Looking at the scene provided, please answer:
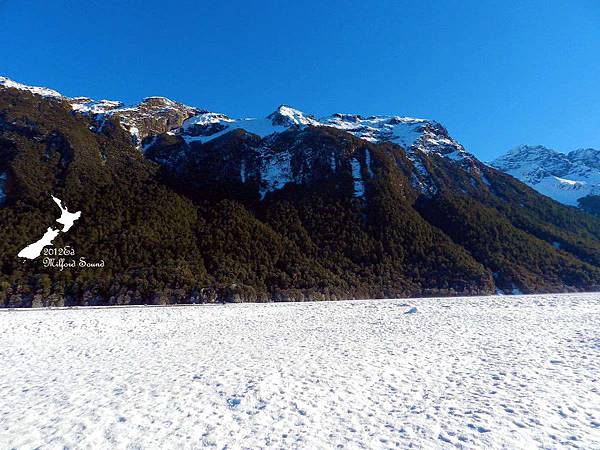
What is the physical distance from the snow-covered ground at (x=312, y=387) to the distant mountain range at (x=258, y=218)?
44.2 metres

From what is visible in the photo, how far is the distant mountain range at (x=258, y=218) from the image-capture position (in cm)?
6644

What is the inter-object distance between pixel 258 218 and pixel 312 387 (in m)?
90.8

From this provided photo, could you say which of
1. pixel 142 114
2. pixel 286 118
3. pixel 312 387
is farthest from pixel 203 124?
pixel 312 387

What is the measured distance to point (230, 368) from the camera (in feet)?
41.5

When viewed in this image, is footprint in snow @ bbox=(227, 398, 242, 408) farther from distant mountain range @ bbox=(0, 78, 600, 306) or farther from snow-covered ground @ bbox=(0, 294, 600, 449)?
distant mountain range @ bbox=(0, 78, 600, 306)

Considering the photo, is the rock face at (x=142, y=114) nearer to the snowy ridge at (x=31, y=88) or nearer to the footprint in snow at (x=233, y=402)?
the snowy ridge at (x=31, y=88)

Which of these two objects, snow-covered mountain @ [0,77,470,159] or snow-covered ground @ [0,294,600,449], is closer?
snow-covered ground @ [0,294,600,449]

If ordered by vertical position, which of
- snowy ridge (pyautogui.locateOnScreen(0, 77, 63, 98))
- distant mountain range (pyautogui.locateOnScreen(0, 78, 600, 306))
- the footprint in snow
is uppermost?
snowy ridge (pyautogui.locateOnScreen(0, 77, 63, 98))

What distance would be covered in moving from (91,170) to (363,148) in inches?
3487

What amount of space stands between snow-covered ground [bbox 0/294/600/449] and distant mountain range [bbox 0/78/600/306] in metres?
44.2

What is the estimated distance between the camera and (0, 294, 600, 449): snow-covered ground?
7.50 m

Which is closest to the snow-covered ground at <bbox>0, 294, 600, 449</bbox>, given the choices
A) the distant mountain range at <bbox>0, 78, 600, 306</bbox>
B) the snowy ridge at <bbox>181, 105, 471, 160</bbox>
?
the distant mountain range at <bbox>0, 78, 600, 306</bbox>

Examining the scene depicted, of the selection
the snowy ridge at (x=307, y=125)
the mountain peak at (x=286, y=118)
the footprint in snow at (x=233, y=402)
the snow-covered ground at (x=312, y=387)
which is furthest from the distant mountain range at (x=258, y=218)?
the footprint in snow at (x=233, y=402)

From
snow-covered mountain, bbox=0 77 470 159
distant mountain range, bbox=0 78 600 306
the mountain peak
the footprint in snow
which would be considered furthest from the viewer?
the mountain peak
